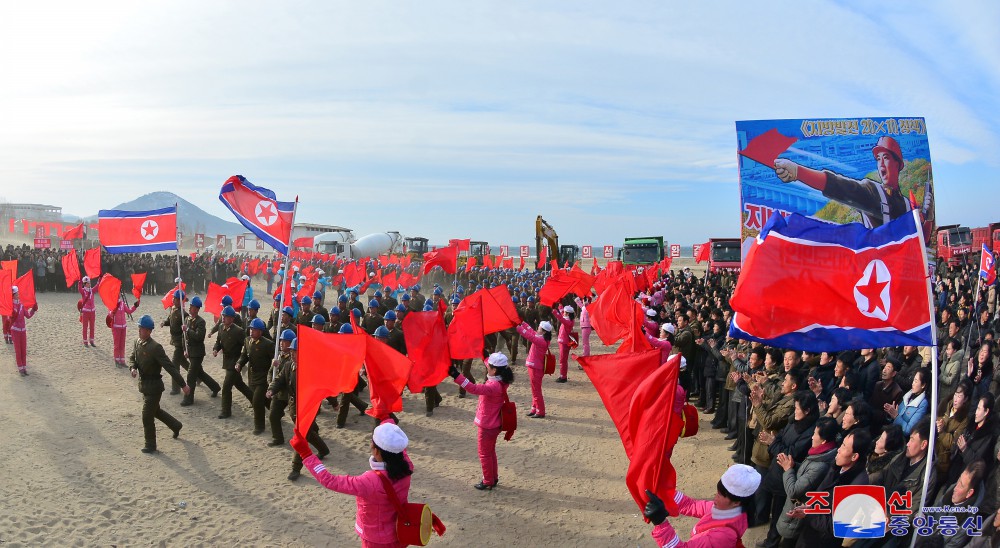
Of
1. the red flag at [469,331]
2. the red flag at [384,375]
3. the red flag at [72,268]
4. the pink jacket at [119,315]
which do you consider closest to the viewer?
the red flag at [384,375]

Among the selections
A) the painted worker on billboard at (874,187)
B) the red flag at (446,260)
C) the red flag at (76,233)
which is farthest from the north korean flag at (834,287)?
A: the red flag at (76,233)

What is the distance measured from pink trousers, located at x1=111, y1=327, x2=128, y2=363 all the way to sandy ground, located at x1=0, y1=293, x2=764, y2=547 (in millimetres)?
1669

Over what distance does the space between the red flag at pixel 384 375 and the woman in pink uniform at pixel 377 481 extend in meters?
2.03

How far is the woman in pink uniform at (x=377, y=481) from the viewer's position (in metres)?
4.16

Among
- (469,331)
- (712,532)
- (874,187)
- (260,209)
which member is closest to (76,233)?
(260,209)

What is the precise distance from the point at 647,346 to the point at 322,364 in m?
5.03

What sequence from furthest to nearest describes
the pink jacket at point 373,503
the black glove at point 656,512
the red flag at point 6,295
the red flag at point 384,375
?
the red flag at point 6,295, the red flag at point 384,375, the pink jacket at point 373,503, the black glove at point 656,512

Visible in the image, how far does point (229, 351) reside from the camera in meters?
10.0

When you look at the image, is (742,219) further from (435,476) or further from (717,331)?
(435,476)

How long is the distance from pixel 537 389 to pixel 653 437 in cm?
641

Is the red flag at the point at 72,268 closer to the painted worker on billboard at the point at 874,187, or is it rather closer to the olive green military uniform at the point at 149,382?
the olive green military uniform at the point at 149,382

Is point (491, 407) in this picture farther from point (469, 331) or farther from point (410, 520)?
point (410, 520)

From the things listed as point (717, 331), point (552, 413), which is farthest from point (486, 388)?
point (717, 331)

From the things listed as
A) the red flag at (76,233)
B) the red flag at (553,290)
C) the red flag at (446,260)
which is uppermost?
the red flag at (76,233)
